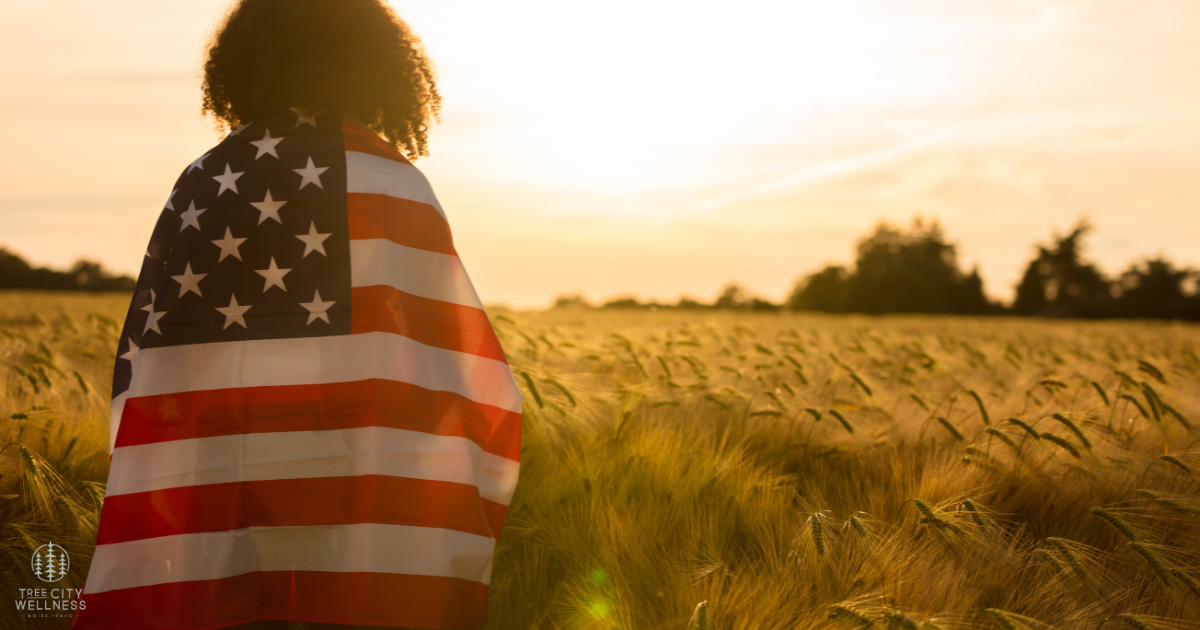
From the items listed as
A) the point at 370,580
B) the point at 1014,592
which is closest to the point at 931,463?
the point at 1014,592

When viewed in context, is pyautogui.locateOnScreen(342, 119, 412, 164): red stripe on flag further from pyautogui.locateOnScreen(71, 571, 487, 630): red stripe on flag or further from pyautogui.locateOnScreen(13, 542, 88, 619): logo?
pyautogui.locateOnScreen(13, 542, 88, 619): logo

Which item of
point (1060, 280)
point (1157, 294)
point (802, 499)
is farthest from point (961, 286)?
point (802, 499)

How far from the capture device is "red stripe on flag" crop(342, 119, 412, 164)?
1862mm

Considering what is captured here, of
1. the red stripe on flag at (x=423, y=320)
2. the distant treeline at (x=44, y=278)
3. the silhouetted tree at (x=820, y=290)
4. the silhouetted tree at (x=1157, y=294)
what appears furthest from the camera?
the silhouetted tree at (x=820, y=290)

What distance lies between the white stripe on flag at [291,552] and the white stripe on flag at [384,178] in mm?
937

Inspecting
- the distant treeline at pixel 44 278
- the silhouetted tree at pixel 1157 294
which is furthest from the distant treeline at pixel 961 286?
the distant treeline at pixel 44 278

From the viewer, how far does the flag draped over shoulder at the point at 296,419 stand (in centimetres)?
166

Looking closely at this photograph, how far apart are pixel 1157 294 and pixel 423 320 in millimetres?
54407

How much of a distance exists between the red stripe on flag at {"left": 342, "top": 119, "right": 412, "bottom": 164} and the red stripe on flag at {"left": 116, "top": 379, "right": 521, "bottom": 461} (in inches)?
26.9

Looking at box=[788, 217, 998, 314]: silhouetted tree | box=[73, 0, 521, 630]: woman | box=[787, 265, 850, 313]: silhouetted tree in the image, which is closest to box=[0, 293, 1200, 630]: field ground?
box=[73, 0, 521, 630]: woman

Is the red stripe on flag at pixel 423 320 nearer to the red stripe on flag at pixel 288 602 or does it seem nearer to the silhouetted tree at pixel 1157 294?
the red stripe on flag at pixel 288 602

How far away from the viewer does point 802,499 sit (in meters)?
2.41

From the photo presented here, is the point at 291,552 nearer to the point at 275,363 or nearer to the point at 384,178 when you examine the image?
the point at 275,363

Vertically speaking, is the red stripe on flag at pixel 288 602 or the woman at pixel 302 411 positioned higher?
the woman at pixel 302 411
